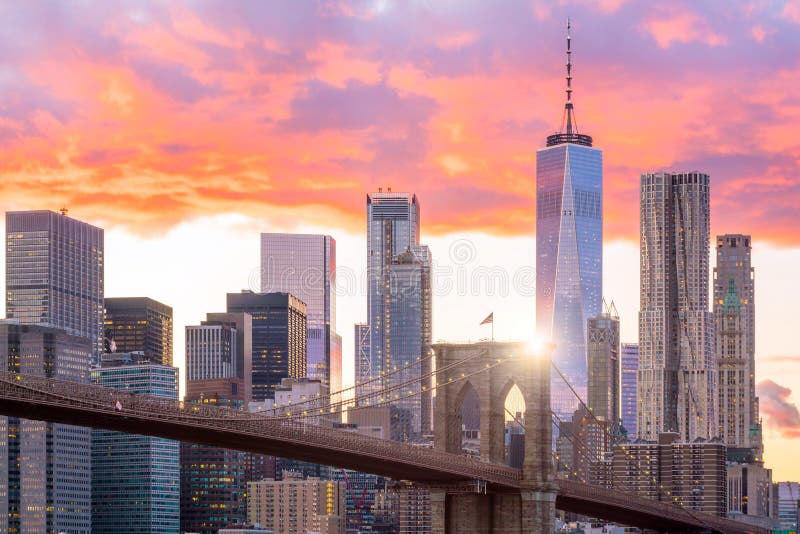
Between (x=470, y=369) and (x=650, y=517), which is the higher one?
(x=470, y=369)

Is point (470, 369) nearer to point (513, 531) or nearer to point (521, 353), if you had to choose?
point (521, 353)

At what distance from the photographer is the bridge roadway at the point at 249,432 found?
72.8 meters

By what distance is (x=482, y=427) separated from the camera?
9850cm

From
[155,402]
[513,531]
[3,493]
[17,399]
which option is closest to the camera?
[17,399]

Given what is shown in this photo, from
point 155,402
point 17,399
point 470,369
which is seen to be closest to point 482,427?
point 470,369

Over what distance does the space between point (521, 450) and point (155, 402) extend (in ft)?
126

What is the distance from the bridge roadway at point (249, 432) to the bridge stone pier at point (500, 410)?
95 centimetres

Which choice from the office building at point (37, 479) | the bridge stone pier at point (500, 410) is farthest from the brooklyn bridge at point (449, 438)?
the office building at point (37, 479)

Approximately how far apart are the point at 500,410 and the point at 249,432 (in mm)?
21468

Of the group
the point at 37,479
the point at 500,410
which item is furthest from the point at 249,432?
the point at 37,479

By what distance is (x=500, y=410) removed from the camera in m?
99.2

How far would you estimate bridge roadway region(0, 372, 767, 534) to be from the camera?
239ft

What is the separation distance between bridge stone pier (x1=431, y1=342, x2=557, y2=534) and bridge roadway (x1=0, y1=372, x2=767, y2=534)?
3.12 feet

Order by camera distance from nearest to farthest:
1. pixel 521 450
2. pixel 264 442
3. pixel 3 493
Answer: pixel 264 442 → pixel 521 450 → pixel 3 493
